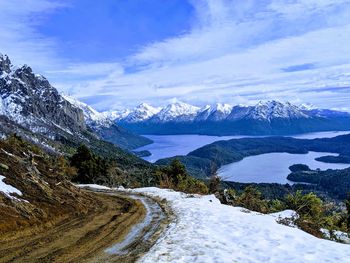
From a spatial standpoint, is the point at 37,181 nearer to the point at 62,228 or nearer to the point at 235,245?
the point at 62,228

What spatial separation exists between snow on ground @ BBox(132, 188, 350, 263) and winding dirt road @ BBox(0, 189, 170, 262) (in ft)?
2.42

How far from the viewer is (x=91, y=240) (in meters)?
13.6

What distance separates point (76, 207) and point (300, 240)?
10381mm

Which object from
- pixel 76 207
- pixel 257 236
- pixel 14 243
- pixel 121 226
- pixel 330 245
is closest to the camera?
pixel 14 243

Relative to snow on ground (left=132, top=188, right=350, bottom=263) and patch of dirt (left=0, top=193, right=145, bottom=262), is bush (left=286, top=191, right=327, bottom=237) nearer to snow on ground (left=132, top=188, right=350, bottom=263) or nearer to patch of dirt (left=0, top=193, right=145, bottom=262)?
snow on ground (left=132, top=188, right=350, bottom=263)

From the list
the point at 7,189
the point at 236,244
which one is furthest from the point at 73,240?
the point at 236,244

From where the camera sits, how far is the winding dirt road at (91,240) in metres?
11.6

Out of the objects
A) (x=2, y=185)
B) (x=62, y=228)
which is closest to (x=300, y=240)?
(x=62, y=228)

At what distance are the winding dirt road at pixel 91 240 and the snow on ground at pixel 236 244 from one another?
2.42 ft

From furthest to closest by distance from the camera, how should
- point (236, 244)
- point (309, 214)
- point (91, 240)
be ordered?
point (309, 214), point (91, 240), point (236, 244)

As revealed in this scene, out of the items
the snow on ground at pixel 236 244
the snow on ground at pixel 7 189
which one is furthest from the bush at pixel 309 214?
the snow on ground at pixel 7 189

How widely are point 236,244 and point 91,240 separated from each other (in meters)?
4.82

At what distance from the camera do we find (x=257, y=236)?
48.0ft

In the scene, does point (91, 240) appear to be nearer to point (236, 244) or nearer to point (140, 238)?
point (140, 238)
